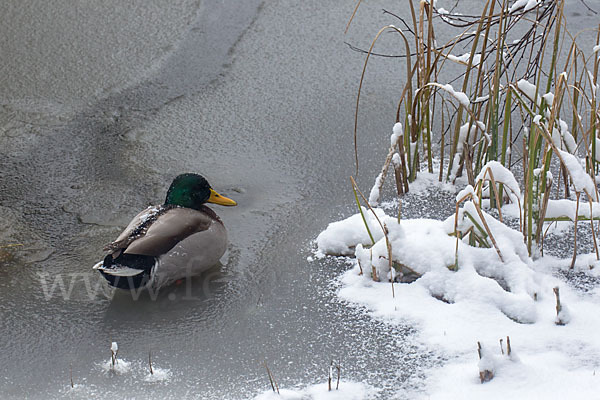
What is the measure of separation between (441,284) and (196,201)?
1026mm

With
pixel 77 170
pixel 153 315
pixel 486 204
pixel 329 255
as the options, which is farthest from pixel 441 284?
pixel 77 170

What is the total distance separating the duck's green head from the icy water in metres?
0.21

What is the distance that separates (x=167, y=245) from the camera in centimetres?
278

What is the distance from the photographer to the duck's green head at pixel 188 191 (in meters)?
3.04

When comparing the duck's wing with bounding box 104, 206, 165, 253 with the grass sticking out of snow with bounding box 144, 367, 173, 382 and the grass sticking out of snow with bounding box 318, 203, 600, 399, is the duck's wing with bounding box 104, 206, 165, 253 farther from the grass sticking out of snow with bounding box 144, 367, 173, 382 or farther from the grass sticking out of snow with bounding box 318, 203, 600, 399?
the grass sticking out of snow with bounding box 318, 203, 600, 399

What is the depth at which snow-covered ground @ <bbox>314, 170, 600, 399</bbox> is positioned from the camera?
218 cm

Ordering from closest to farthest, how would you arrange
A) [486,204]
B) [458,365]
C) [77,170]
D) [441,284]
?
[458,365] < [441,284] < [486,204] < [77,170]

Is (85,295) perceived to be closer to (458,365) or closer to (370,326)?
(370,326)

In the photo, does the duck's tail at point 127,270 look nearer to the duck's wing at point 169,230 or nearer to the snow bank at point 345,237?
the duck's wing at point 169,230

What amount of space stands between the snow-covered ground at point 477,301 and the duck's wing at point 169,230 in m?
0.46

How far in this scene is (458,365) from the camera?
2.29m

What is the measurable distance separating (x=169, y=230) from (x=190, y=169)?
2.77ft

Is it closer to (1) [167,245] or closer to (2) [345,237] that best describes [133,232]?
(1) [167,245]

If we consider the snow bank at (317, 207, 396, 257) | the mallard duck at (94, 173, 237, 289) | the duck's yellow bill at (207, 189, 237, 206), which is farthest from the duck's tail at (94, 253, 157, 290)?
the snow bank at (317, 207, 396, 257)
